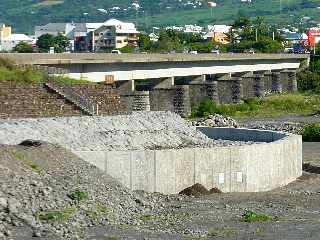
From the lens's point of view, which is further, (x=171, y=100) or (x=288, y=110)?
(x=288, y=110)

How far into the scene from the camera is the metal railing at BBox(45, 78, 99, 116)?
51156mm

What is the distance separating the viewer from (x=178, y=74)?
3949 inches

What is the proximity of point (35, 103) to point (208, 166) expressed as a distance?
37.0 feet

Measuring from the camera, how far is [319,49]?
17675 cm

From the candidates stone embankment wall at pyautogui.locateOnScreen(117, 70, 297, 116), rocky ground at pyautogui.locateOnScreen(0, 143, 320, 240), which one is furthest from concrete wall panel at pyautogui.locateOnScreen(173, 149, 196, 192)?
stone embankment wall at pyautogui.locateOnScreen(117, 70, 297, 116)

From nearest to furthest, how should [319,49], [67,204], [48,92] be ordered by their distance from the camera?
[67,204], [48,92], [319,49]

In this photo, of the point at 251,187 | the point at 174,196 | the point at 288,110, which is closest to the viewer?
the point at 174,196

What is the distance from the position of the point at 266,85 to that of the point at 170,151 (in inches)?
3479

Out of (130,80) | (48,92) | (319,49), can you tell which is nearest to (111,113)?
(48,92)

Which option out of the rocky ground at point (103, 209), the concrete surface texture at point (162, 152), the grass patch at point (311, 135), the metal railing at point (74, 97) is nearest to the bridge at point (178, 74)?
the metal railing at point (74, 97)

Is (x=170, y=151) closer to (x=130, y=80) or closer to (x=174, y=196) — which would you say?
(x=174, y=196)

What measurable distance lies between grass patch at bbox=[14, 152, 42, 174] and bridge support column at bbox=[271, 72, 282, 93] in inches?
3817

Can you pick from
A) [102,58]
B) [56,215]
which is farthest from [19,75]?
[102,58]

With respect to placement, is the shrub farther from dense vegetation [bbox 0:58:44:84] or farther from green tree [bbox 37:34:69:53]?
dense vegetation [bbox 0:58:44:84]
